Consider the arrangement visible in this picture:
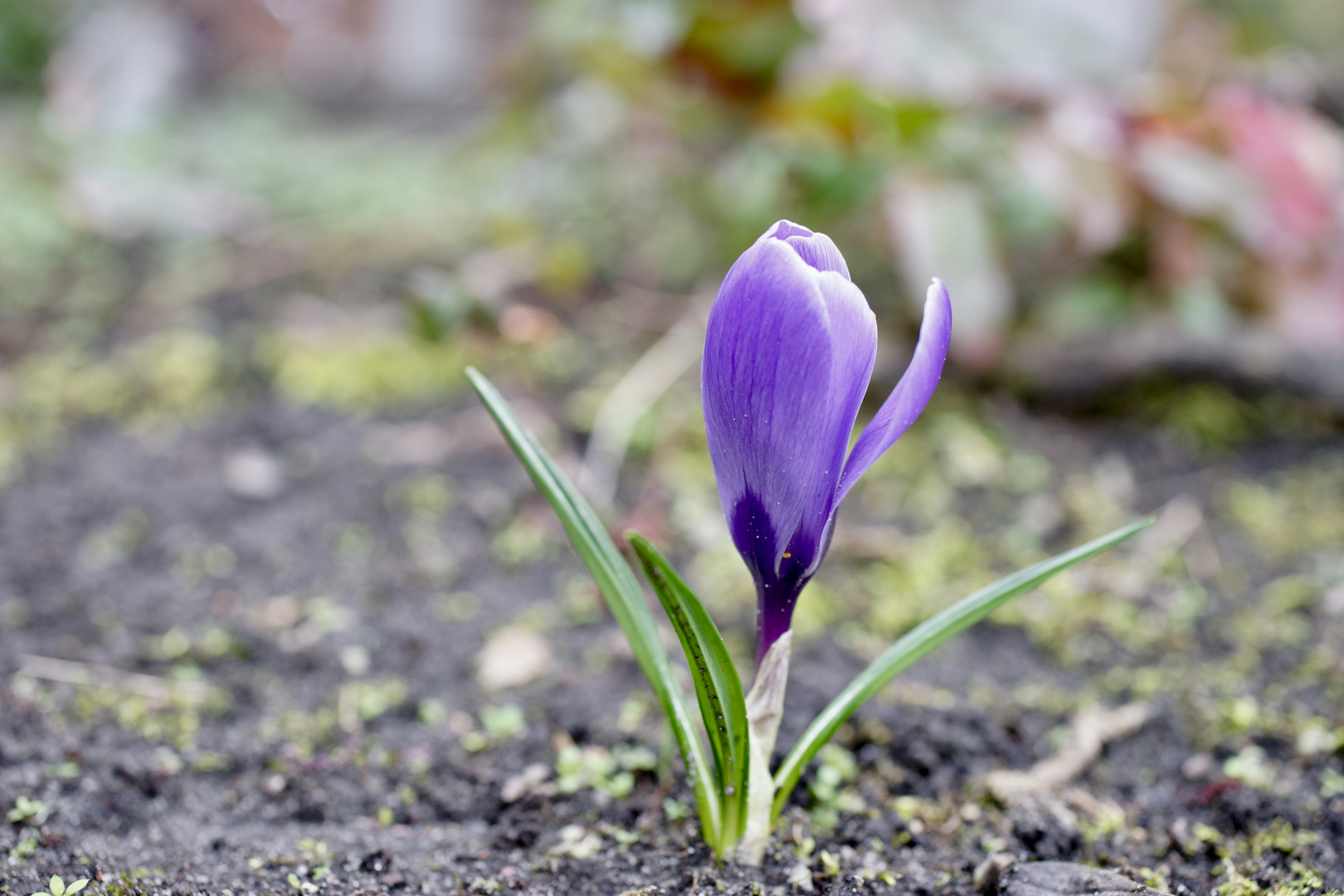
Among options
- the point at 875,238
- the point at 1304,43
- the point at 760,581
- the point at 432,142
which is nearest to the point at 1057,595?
the point at 760,581

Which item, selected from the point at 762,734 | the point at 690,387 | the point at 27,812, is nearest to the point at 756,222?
the point at 690,387

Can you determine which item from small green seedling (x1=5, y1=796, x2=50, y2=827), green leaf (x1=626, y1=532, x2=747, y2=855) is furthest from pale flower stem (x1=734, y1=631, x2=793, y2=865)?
small green seedling (x1=5, y1=796, x2=50, y2=827)

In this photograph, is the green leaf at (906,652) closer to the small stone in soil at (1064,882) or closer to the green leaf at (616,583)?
the green leaf at (616,583)

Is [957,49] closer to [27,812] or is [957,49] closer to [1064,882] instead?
[1064,882]

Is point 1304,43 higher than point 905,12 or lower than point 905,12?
higher

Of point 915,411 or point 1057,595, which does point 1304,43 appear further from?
point 915,411
